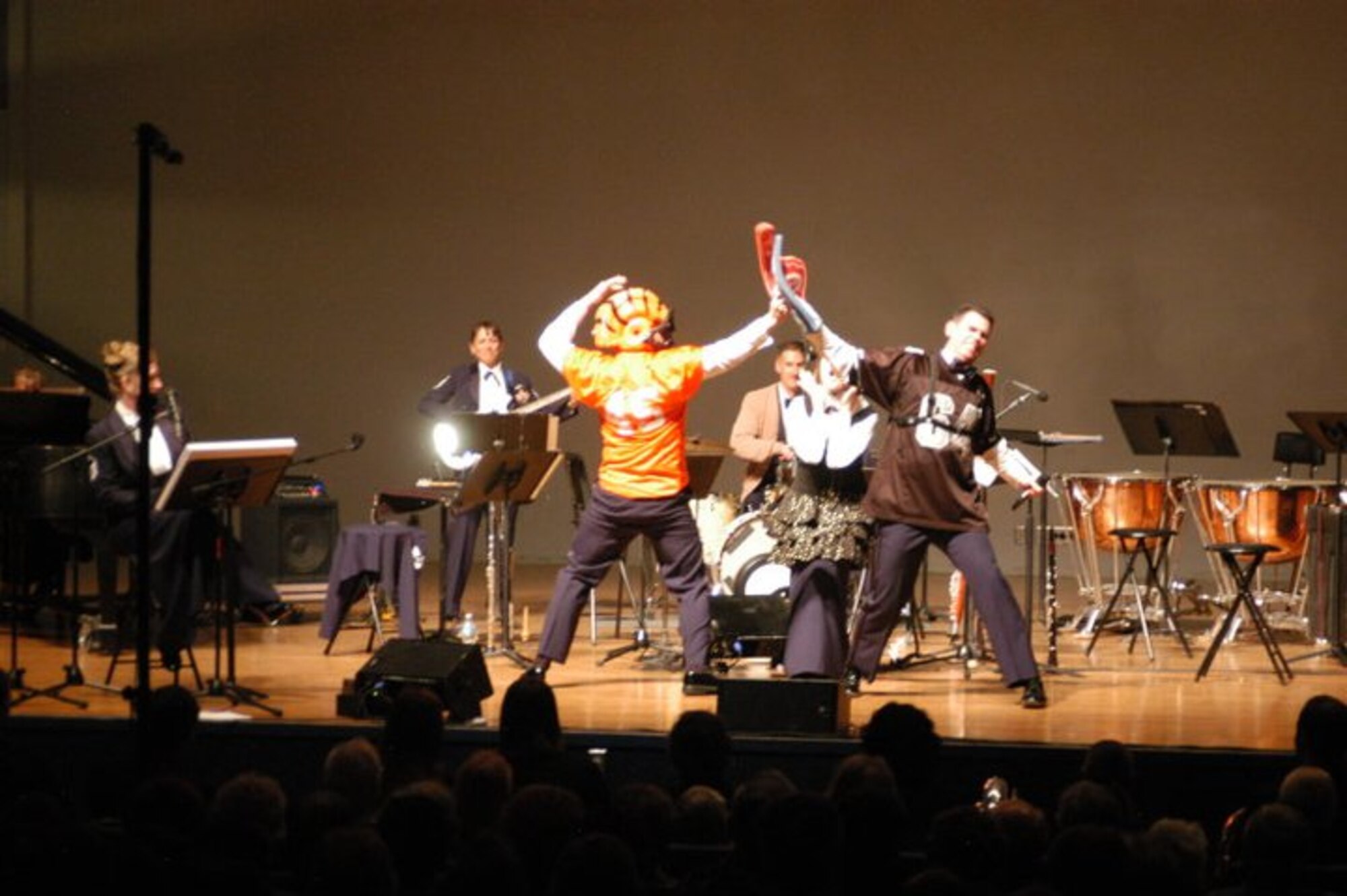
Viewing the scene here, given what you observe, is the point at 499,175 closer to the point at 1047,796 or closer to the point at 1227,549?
the point at 1227,549

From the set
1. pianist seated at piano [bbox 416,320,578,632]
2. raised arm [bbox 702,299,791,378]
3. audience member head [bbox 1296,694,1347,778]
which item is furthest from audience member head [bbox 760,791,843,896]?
pianist seated at piano [bbox 416,320,578,632]

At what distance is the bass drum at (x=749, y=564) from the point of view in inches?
398

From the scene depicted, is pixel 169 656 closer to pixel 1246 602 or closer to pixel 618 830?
pixel 618 830

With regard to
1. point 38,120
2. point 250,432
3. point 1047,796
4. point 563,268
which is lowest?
point 1047,796

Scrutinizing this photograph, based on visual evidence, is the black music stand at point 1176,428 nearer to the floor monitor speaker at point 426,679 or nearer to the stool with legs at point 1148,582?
the stool with legs at point 1148,582

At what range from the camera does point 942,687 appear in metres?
8.92

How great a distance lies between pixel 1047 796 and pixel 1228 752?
0.60 metres

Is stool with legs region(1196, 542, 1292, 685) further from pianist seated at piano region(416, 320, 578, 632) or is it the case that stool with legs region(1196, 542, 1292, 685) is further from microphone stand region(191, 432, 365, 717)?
microphone stand region(191, 432, 365, 717)

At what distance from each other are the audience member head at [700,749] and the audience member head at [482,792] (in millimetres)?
685

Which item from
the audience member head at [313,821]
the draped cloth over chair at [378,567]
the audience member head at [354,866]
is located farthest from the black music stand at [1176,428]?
the audience member head at [354,866]

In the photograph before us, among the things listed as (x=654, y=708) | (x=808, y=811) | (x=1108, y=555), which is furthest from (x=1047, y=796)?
(x=1108, y=555)

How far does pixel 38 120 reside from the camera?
15.5 metres

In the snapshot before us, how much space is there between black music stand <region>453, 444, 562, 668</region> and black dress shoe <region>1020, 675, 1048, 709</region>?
2309mm

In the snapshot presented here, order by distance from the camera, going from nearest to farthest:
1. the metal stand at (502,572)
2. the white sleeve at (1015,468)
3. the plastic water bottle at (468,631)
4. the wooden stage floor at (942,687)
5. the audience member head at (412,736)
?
1. the audience member head at (412,736)
2. the wooden stage floor at (942,687)
3. the white sleeve at (1015,468)
4. the metal stand at (502,572)
5. the plastic water bottle at (468,631)
